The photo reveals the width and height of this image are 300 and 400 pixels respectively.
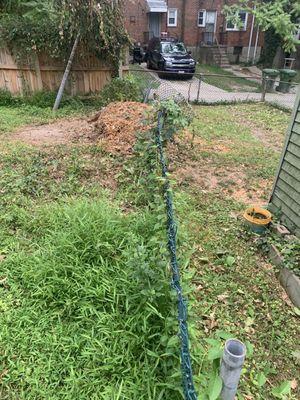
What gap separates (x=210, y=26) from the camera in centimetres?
2159

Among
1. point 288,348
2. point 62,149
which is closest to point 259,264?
point 288,348

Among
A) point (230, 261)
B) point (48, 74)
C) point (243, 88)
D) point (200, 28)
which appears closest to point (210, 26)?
point (200, 28)

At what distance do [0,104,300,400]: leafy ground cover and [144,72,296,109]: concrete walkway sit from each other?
7161 mm

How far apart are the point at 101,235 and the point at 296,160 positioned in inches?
89.7

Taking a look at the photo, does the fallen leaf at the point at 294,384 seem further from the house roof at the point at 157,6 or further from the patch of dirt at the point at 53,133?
the house roof at the point at 157,6

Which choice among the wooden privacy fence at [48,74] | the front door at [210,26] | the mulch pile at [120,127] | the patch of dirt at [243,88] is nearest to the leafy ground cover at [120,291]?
the mulch pile at [120,127]

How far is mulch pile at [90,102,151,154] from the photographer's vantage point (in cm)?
524

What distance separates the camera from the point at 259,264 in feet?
10.8

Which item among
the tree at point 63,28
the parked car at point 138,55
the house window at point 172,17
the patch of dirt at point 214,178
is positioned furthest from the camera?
the house window at point 172,17

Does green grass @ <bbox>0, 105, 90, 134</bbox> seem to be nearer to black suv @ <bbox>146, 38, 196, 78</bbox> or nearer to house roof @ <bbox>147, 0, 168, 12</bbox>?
black suv @ <bbox>146, 38, 196, 78</bbox>

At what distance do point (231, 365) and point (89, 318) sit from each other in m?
1.34

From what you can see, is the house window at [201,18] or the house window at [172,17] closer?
the house window at [172,17]

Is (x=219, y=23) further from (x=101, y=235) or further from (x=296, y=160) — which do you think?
(x=101, y=235)

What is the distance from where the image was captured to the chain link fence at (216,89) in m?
10.4
